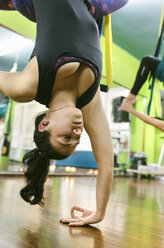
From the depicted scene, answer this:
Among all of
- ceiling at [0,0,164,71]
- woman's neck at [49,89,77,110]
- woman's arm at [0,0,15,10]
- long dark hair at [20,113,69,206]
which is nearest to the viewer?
woman's neck at [49,89,77,110]

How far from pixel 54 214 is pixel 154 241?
1.97 ft

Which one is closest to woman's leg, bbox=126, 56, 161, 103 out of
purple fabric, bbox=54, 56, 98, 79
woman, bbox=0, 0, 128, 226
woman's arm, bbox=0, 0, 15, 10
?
woman, bbox=0, 0, 128, 226

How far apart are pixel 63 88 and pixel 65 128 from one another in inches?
7.8

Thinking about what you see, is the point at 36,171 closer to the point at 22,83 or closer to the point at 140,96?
the point at 22,83

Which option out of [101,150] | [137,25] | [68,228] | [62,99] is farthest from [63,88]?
[137,25]

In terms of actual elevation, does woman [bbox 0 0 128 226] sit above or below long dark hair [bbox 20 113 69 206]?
above

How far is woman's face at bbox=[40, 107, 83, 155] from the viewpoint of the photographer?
1.02 metres

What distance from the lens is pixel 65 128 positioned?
1025mm

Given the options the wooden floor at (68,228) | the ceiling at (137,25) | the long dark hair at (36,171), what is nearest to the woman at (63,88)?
the long dark hair at (36,171)

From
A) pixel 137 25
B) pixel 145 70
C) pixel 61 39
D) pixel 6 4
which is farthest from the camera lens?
pixel 137 25

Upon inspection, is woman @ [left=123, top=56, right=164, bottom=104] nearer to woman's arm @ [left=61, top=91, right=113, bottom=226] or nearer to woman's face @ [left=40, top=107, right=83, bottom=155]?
woman's arm @ [left=61, top=91, right=113, bottom=226]

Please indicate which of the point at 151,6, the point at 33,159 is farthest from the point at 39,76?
the point at 151,6

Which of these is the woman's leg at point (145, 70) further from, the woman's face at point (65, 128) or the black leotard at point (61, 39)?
the woman's face at point (65, 128)

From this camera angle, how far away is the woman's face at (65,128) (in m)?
1.02
